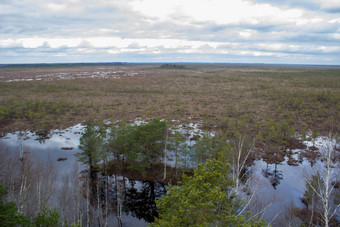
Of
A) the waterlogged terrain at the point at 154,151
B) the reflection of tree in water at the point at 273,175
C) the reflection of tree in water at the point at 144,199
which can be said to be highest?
the waterlogged terrain at the point at 154,151

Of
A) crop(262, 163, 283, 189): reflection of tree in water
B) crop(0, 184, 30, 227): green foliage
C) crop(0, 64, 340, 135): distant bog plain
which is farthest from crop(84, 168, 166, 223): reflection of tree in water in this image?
crop(0, 64, 340, 135): distant bog plain

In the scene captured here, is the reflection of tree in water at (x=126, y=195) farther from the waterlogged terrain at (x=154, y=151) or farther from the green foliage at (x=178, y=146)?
the green foliage at (x=178, y=146)

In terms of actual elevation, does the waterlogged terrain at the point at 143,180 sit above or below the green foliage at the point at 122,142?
below

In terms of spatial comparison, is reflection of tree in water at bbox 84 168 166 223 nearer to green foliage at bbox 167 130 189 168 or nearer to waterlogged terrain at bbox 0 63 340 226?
waterlogged terrain at bbox 0 63 340 226

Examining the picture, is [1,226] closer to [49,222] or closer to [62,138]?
[49,222]

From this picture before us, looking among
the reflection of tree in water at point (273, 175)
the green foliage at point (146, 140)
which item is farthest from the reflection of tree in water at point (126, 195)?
the reflection of tree in water at point (273, 175)

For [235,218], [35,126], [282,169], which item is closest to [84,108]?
[35,126]

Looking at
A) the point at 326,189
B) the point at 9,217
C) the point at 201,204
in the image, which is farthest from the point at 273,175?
the point at 9,217

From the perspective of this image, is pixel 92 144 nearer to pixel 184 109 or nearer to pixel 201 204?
pixel 201 204
